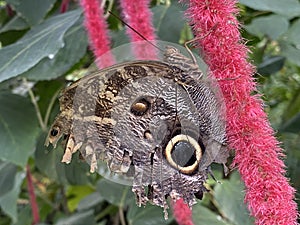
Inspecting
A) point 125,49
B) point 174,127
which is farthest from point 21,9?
point 174,127

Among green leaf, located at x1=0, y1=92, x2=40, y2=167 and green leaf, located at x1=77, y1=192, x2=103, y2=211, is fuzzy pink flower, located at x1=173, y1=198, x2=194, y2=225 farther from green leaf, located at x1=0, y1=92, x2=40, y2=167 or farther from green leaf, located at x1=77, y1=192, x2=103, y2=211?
green leaf, located at x1=77, y1=192, x2=103, y2=211

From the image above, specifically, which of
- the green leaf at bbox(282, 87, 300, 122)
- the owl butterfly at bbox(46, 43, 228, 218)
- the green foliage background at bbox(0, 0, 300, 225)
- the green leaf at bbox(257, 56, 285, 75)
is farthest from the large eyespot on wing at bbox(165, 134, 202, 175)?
the green leaf at bbox(282, 87, 300, 122)

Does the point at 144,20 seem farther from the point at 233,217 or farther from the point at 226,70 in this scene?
the point at 233,217

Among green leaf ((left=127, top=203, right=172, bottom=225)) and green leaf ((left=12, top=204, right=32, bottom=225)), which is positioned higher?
green leaf ((left=127, top=203, right=172, bottom=225))

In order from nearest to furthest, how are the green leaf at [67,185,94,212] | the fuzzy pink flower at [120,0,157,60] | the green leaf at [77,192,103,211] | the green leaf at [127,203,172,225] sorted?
1. the fuzzy pink flower at [120,0,157,60]
2. the green leaf at [127,203,172,225]
3. the green leaf at [77,192,103,211]
4. the green leaf at [67,185,94,212]

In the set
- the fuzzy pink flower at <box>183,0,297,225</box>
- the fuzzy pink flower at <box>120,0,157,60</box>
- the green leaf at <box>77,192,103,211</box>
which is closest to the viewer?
the fuzzy pink flower at <box>183,0,297,225</box>

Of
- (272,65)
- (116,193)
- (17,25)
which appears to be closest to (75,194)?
(116,193)
